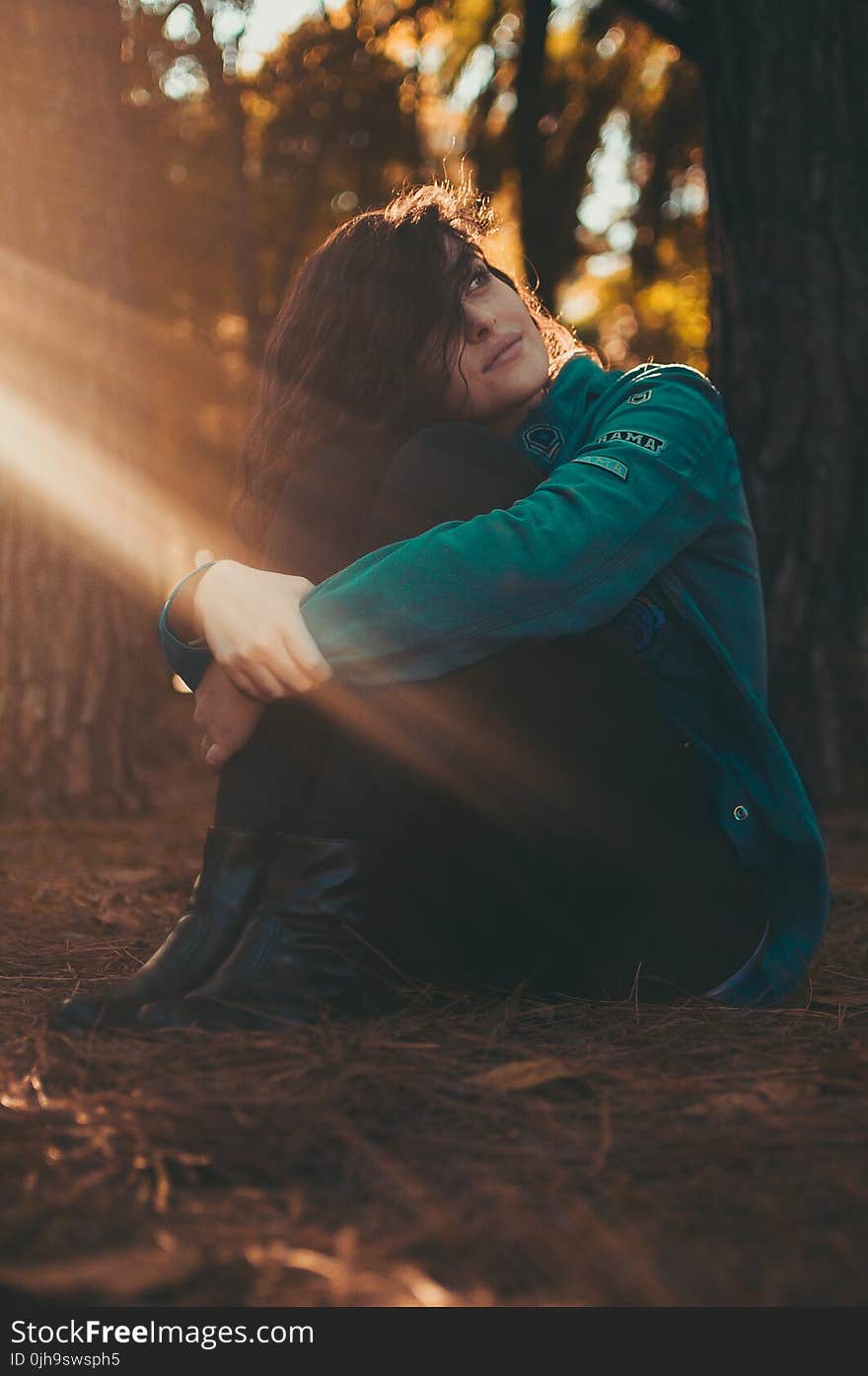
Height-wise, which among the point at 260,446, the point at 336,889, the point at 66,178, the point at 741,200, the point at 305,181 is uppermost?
the point at 305,181

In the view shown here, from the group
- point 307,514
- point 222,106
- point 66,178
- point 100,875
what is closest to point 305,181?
point 222,106

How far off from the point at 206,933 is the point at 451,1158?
55 cm

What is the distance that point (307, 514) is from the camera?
1716mm

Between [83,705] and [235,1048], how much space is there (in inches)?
106

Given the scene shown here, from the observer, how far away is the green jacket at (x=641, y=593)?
1.52 metres

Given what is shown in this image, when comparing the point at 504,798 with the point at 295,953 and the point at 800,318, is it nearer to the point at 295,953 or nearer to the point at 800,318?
the point at 295,953

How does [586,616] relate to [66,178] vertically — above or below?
below

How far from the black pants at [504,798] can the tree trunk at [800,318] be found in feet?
5.92

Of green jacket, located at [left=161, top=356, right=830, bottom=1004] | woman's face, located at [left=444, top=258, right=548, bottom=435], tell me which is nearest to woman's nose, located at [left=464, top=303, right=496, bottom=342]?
woman's face, located at [left=444, top=258, right=548, bottom=435]

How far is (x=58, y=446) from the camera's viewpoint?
3.91m

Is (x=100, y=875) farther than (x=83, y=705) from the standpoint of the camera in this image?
No

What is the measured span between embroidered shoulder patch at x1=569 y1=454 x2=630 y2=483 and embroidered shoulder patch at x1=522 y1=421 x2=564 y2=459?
276 mm

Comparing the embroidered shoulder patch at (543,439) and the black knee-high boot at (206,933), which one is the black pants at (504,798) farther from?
the embroidered shoulder patch at (543,439)

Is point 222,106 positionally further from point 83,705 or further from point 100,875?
point 100,875
